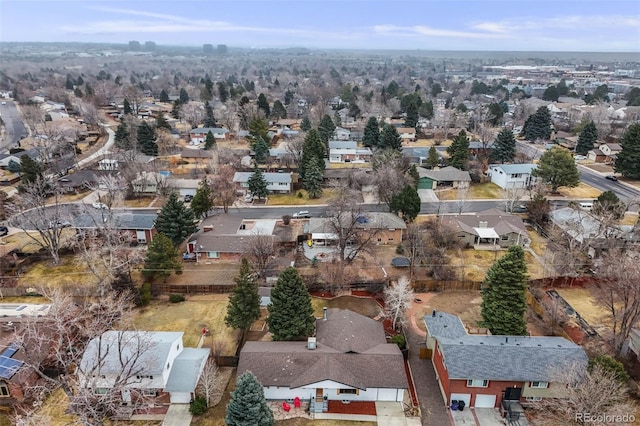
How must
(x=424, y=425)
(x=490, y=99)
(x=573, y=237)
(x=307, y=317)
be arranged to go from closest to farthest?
1. (x=424, y=425)
2. (x=307, y=317)
3. (x=573, y=237)
4. (x=490, y=99)

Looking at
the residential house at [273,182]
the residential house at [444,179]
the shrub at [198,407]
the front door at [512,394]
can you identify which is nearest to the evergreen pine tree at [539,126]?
→ the residential house at [444,179]

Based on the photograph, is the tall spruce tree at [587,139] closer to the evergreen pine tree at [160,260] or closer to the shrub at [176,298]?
the evergreen pine tree at [160,260]

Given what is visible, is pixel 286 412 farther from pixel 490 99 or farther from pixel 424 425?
pixel 490 99

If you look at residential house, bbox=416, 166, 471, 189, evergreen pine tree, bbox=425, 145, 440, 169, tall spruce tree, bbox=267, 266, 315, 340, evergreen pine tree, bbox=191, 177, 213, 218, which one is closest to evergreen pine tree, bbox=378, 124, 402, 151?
evergreen pine tree, bbox=425, 145, 440, 169

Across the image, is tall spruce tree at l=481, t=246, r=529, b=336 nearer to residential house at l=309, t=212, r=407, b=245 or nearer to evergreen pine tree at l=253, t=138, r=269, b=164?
residential house at l=309, t=212, r=407, b=245

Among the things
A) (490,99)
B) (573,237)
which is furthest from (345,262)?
(490,99)
